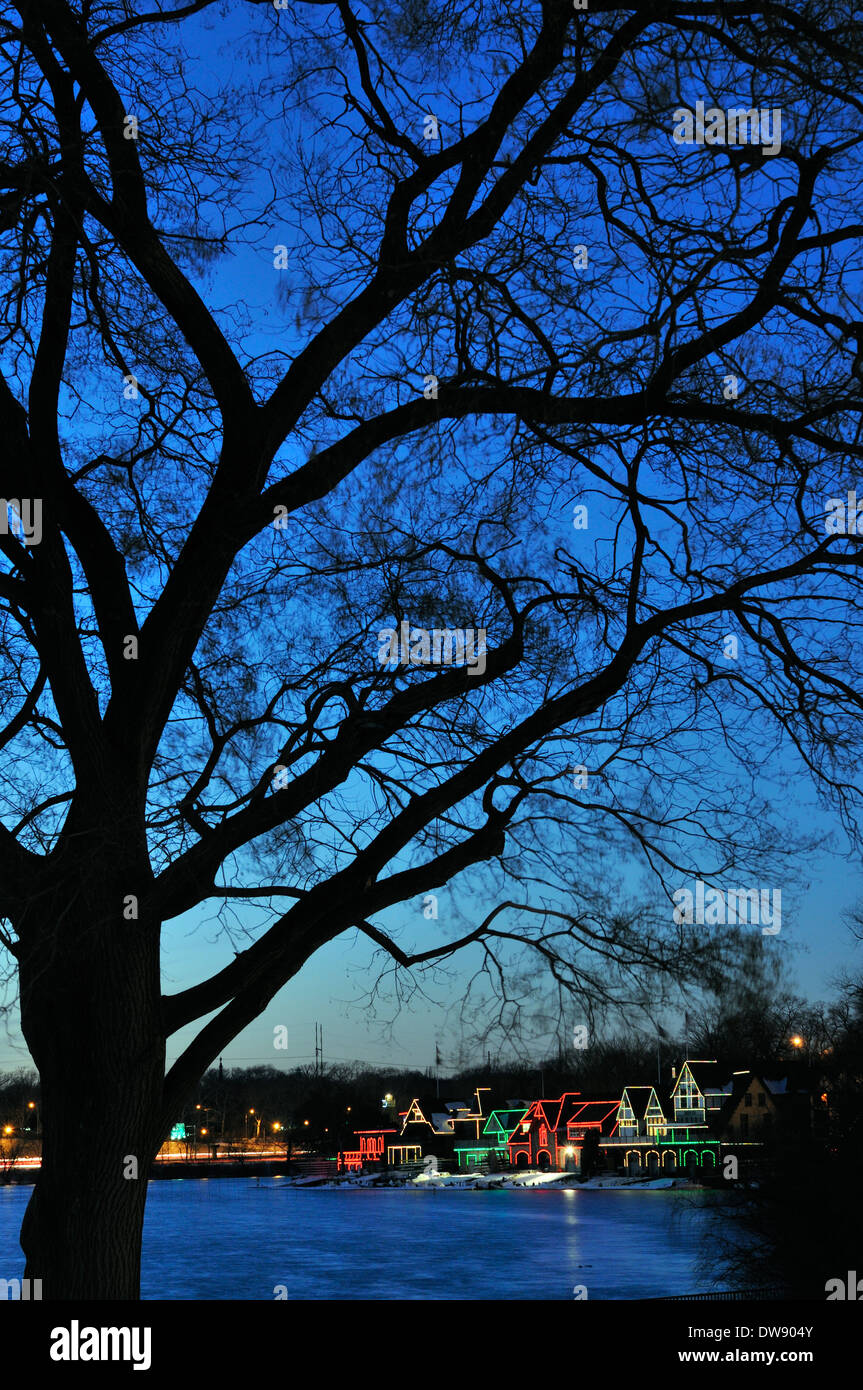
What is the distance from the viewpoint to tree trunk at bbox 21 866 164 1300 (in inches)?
231

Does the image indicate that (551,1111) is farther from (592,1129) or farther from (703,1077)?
(703,1077)

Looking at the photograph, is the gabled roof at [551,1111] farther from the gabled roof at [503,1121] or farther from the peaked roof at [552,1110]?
the gabled roof at [503,1121]

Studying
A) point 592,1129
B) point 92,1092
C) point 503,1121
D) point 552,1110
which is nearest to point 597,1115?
point 592,1129

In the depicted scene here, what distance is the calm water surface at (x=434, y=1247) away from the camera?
6222 centimetres

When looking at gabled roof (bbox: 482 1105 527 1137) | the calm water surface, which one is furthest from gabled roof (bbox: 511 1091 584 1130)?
the calm water surface

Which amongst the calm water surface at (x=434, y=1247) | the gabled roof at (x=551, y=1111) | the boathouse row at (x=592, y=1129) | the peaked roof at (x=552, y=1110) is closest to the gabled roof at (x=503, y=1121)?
the boathouse row at (x=592, y=1129)

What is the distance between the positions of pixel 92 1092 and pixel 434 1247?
84369mm

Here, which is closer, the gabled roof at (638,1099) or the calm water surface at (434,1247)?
the calm water surface at (434,1247)

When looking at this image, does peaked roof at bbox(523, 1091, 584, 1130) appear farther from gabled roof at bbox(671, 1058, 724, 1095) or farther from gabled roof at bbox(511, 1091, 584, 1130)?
gabled roof at bbox(671, 1058, 724, 1095)

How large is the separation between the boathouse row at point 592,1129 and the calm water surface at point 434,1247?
12.9ft

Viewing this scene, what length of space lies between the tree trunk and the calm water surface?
71.7 ft

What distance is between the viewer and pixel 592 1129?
395 feet

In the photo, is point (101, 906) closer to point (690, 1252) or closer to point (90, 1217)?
point (90, 1217)

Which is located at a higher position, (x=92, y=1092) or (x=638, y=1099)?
(x=92, y=1092)
